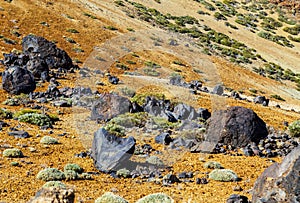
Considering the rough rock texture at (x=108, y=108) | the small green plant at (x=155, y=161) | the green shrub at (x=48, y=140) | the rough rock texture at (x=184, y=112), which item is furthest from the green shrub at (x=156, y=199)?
the rough rock texture at (x=184, y=112)

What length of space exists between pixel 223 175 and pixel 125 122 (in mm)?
8079

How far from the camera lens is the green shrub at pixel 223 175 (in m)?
15.2

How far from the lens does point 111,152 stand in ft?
51.1

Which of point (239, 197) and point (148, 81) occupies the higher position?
point (239, 197)

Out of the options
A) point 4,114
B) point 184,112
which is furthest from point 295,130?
point 4,114

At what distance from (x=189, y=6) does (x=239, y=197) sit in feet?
267

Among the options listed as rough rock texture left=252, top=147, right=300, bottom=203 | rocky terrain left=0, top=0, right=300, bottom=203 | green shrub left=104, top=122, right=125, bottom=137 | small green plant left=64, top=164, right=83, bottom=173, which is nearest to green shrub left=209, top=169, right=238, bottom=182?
rocky terrain left=0, top=0, right=300, bottom=203

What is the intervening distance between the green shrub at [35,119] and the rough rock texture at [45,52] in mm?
13505

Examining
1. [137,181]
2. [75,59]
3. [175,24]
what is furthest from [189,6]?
[137,181]

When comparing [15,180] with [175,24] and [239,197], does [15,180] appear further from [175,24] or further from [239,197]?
[175,24]

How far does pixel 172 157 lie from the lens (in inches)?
699

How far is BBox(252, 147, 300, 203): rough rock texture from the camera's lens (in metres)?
9.89

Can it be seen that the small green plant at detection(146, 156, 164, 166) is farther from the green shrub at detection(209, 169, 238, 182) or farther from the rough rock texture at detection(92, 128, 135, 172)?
the green shrub at detection(209, 169, 238, 182)

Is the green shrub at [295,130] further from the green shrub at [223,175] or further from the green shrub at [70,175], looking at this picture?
the green shrub at [70,175]
